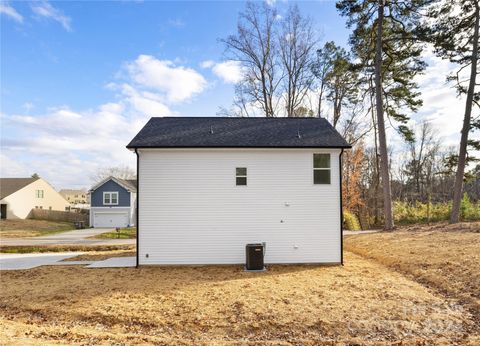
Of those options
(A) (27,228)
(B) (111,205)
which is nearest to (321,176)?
(B) (111,205)

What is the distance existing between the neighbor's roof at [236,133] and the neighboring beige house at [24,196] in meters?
30.2

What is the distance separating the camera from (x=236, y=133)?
1123cm

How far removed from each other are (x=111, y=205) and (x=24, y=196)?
41.4ft

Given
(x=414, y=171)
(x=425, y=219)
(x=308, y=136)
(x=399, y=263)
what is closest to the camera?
(x=399, y=263)

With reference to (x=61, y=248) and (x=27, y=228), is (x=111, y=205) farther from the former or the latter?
(x=61, y=248)

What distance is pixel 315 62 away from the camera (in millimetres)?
24750

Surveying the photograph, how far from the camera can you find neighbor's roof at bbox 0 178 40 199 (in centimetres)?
3338

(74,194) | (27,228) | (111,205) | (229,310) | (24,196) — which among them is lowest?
(27,228)

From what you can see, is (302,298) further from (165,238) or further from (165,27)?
(165,27)

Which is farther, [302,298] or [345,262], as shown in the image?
[345,262]

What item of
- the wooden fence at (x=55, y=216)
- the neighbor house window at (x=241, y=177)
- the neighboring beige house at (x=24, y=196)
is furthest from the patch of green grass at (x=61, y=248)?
the neighboring beige house at (x=24, y=196)

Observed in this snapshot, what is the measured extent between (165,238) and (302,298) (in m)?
5.26

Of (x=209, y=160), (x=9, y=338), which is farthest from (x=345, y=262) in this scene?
(x=9, y=338)

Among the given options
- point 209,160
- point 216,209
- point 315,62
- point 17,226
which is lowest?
point 17,226
